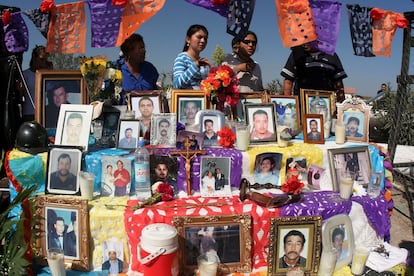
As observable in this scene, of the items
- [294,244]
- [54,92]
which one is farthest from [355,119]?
[54,92]

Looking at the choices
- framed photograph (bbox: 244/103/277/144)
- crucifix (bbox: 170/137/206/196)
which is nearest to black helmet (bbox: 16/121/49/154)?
crucifix (bbox: 170/137/206/196)

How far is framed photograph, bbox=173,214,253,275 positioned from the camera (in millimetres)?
2551

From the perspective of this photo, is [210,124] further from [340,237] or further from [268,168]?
[340,237]

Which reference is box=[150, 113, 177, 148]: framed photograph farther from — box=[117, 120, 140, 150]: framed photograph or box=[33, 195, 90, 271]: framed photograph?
box=[33, 195, 90, 271]: framed photograph

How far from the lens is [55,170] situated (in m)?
2.77

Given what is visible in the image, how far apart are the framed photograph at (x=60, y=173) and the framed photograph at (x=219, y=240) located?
90 cm

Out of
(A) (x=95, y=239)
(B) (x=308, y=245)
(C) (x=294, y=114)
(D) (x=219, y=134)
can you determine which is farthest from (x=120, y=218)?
(C) (x=294, y=114)

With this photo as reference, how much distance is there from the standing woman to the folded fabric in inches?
86.4

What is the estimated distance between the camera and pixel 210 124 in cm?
317

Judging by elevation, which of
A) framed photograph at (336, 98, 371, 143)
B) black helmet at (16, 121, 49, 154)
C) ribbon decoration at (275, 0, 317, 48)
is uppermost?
ribbon decoration at (275, 0, 317, 48)

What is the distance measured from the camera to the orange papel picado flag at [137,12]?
3.21m

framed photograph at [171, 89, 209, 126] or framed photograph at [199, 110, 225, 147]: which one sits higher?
framed photograph at [171, 89, 209, 126]

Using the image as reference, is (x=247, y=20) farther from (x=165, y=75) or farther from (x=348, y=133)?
(x=165, y=75)

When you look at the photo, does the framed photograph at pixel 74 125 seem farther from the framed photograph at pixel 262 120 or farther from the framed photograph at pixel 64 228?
the framed photograph at pixel 262 120
